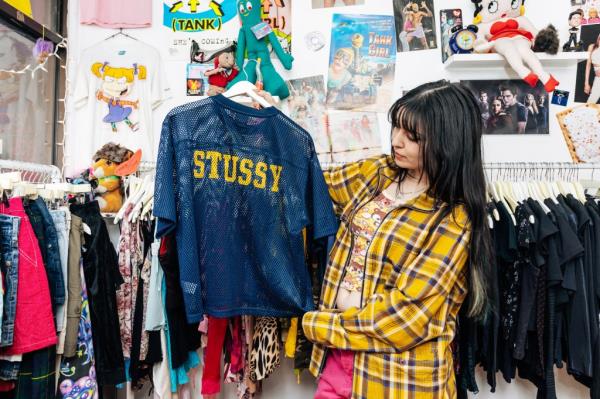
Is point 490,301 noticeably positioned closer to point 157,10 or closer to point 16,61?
point 157,10

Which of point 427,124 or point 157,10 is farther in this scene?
point 157,10

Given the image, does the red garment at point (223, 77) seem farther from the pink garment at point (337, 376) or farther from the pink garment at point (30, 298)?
the pink garment at point (337, 376)

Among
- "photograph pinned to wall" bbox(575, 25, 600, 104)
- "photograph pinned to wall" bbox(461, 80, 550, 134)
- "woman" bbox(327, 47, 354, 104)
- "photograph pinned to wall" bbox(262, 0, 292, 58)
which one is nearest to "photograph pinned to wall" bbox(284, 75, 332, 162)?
"woman" bbox(327, 47, 354, 104)

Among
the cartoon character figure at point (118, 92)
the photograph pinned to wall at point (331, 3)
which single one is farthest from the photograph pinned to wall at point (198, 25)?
the photograph pinned to wall at point (331, 3)

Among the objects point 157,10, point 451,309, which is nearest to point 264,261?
point 451,309

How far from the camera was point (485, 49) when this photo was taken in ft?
6.05

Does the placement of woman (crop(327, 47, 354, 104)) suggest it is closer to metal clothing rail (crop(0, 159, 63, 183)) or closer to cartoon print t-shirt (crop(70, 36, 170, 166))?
cartoon print t-shirt (crop(70, 36, 170, 166))

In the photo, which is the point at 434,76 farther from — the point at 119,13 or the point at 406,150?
the point at 119,13

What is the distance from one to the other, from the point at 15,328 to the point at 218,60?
145 cm

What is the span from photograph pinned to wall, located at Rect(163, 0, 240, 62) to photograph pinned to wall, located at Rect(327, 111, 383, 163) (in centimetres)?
76

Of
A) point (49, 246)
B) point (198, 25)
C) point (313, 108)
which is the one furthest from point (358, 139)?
point (49, 246)

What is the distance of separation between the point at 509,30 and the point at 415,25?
0.43m

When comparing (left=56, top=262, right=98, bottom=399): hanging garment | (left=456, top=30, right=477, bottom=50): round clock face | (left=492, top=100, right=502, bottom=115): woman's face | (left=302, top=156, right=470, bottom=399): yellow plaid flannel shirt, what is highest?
(left=456, top=30, right=477, bottom=50): round clock face

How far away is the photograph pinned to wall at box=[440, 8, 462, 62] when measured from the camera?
78.7 inches
